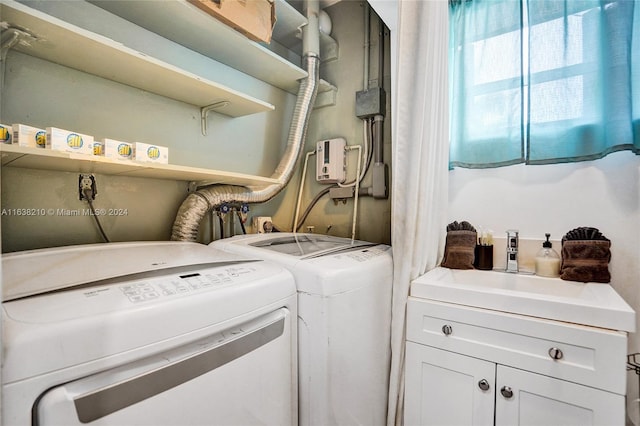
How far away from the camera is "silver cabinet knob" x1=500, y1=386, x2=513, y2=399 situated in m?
1.03

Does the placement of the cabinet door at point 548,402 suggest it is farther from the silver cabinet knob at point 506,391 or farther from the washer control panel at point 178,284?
the washer control panel at point 178,284

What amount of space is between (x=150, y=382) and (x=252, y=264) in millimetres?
465

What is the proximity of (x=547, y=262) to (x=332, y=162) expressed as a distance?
1274 mm

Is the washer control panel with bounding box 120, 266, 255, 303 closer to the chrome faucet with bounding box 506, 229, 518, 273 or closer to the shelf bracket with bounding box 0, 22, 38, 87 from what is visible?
the shelf bracket with bounding box 0, 22, 38, 87

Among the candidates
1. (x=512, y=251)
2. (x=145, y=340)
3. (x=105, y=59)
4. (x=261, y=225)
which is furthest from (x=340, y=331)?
(x=105, y=59)

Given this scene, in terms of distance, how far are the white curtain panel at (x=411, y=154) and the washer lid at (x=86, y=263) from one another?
26.6 inches

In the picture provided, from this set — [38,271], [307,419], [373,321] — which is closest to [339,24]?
[373,321]

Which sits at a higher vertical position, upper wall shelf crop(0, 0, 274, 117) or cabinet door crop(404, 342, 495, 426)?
upper wall shelf crop(0, 0, 274, 117)

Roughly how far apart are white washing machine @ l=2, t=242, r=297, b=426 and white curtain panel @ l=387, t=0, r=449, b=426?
483 millimetres

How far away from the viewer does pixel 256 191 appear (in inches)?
71.4

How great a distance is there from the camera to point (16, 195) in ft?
3.68

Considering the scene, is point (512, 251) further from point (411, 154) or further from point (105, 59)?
point (105, 59)

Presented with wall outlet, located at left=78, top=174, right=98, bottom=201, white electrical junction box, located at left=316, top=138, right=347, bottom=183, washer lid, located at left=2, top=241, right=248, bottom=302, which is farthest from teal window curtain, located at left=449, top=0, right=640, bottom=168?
wall outlet, located at left=78, top=174, right=98, bottom=201

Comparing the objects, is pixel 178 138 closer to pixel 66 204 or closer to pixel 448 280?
pixel 66 204
